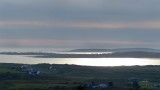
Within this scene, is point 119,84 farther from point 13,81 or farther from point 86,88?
point 13,81

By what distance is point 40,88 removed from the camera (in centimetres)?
4403

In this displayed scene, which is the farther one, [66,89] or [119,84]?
[119,84]

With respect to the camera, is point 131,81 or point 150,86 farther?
point 131,81

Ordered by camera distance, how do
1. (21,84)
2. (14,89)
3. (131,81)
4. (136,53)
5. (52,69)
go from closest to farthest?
(14,89) → (21,84) → (131,81) → (52,69) → (136,53)

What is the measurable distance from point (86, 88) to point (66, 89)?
2498 mm

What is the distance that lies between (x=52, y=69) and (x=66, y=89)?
2860cm

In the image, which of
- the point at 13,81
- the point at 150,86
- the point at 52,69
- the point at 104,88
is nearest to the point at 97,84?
the point at 104,88

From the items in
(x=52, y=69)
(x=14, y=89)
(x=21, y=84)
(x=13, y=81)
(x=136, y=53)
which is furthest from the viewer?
(x=136, y=53)

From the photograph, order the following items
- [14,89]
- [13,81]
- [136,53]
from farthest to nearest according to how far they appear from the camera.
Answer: [136,53], [13,81], [14,89]

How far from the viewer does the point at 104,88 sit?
47312 mm

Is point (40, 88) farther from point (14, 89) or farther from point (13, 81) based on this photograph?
point (13, 81)

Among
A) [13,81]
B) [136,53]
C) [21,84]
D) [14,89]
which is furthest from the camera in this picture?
[136,53]

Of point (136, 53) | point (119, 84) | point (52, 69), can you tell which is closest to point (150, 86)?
point (119, 84)

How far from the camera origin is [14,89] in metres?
43.1
